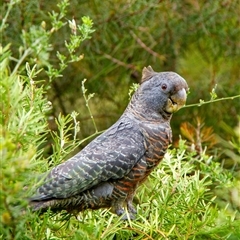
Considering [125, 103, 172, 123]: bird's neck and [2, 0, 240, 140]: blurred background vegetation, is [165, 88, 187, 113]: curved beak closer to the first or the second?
[125, 103, 172, 123]: bird's neck

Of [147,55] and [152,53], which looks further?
[147,55]

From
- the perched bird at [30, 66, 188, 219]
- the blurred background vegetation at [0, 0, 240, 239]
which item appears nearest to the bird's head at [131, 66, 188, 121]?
the perched bird at [30, 66, 188, 219]

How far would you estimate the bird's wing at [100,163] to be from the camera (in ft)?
6.63

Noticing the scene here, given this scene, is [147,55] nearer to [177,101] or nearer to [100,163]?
[177,101]

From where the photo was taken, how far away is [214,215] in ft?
5.99

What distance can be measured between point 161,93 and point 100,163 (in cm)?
33

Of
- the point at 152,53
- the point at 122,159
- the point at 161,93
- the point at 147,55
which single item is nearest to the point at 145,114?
the point at 161,93

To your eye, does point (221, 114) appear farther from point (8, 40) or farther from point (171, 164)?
point (171, 164)

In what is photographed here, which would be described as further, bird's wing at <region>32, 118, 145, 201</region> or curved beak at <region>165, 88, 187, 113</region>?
curved beak at <region>165, 88, 187, 113</region>

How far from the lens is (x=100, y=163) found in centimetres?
212

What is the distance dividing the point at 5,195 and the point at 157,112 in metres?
1.00

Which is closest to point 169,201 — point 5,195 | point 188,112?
point 5,195

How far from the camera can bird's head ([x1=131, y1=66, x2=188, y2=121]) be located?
2.24 m

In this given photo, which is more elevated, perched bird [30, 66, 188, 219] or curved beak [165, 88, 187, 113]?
curved beak [165, 88, 187, 113]
